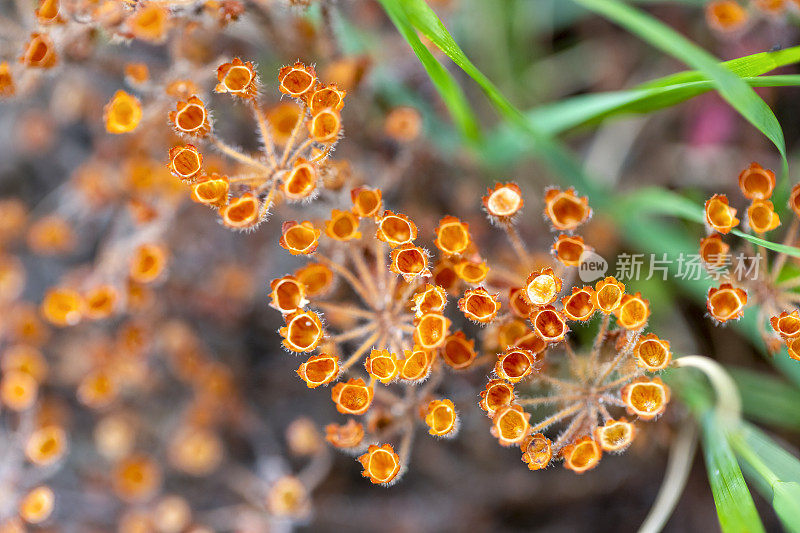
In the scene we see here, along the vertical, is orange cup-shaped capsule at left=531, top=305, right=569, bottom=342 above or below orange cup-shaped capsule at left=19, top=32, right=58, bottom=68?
below

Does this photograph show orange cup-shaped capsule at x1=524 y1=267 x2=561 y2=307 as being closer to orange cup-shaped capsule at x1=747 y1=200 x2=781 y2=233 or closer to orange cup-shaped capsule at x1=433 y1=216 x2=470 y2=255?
orange cup-shaped capsule at x1=433 y1=216 x2=470 y2=255

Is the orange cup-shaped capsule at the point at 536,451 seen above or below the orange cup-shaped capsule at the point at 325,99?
below

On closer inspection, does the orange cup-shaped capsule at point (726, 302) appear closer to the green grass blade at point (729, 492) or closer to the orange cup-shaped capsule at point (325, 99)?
the green grass blade at point (729, 492)

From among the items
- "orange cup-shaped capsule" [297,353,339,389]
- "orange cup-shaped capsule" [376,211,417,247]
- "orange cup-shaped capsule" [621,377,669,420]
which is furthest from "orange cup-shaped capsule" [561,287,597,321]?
"orange cup-shaped capsule" [297,353,339,389]

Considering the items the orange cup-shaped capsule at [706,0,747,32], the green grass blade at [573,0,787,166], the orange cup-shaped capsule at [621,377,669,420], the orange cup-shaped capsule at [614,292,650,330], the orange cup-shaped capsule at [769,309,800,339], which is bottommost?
the orange cup-shaped capsule at [621,377,669,420]

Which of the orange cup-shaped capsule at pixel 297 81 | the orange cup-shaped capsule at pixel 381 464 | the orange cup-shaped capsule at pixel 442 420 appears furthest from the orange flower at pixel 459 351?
the orange cup-shaped capsule at pixel 297 81

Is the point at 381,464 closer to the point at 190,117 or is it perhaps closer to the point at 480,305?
the point at 480,305

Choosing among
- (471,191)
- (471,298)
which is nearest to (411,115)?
(471,191)

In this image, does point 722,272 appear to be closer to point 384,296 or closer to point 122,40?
point 384,296

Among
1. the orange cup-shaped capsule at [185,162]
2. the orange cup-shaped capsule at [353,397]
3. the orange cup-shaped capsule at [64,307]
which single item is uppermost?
the orange cup-shaped capsule at [185,162]
